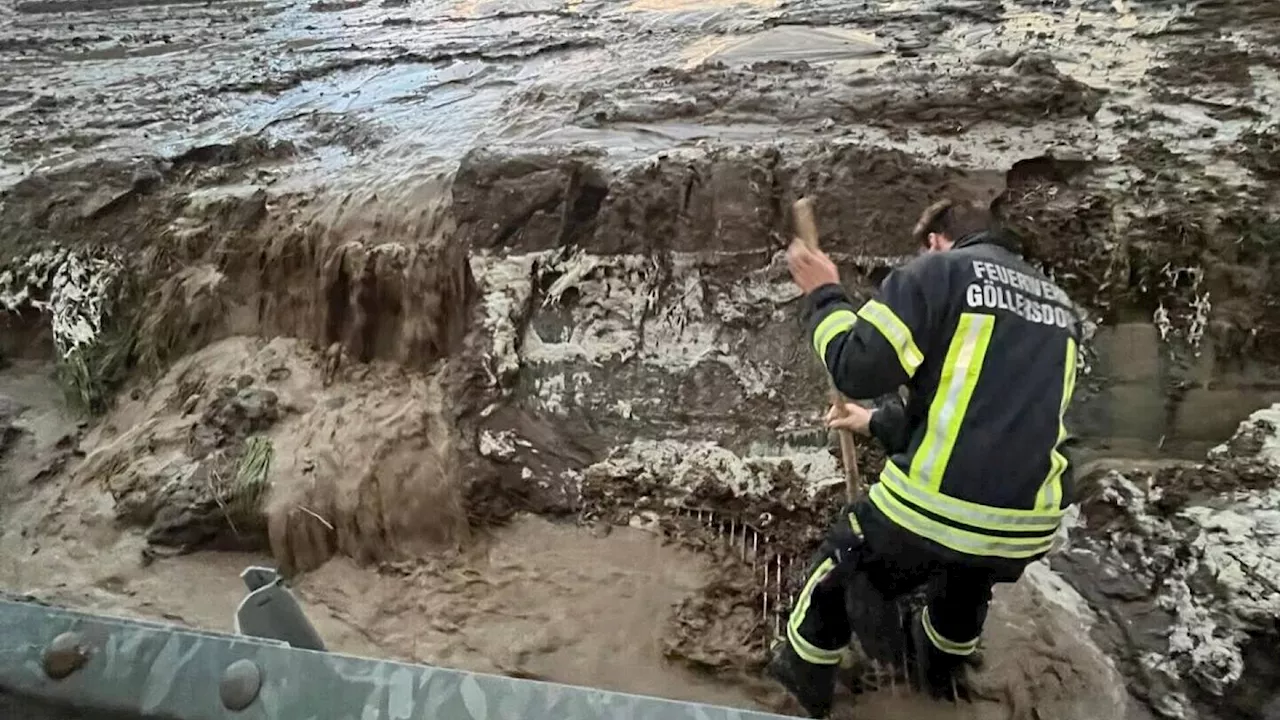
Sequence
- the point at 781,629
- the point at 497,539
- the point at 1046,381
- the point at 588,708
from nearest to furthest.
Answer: the point at 588,708
the point at 1046,381
the point at 781,629
the point at 497,539

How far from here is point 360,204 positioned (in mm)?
4477

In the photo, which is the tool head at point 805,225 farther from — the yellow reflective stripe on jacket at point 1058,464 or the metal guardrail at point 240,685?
the metal guardrail at point 240,685

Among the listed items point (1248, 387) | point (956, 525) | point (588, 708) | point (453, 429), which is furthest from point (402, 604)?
point (1248, 387)

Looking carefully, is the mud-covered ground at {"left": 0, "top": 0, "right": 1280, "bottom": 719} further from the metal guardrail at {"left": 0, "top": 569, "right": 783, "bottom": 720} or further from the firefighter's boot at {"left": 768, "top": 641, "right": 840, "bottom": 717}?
the metal guardrail at {"left": 0, "top": 569, "right": 783, "bottom": 720}

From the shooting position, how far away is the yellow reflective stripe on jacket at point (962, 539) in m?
2.36

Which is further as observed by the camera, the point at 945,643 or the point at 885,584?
the point at 945,643

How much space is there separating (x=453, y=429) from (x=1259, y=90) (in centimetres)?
404

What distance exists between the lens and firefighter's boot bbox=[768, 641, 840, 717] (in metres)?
2.81

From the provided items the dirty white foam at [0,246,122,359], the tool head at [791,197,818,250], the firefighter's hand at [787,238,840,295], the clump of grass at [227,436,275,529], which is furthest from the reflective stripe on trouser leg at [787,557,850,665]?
the dirty white foam at [0,246,122,359]

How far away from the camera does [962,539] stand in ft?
7.75

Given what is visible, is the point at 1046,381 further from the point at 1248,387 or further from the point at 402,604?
the point at 402,604

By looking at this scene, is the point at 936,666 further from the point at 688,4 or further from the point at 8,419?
the point at 688,4

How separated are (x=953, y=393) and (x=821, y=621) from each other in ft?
2.79

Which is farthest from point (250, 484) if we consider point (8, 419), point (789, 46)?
point (789, 46)
